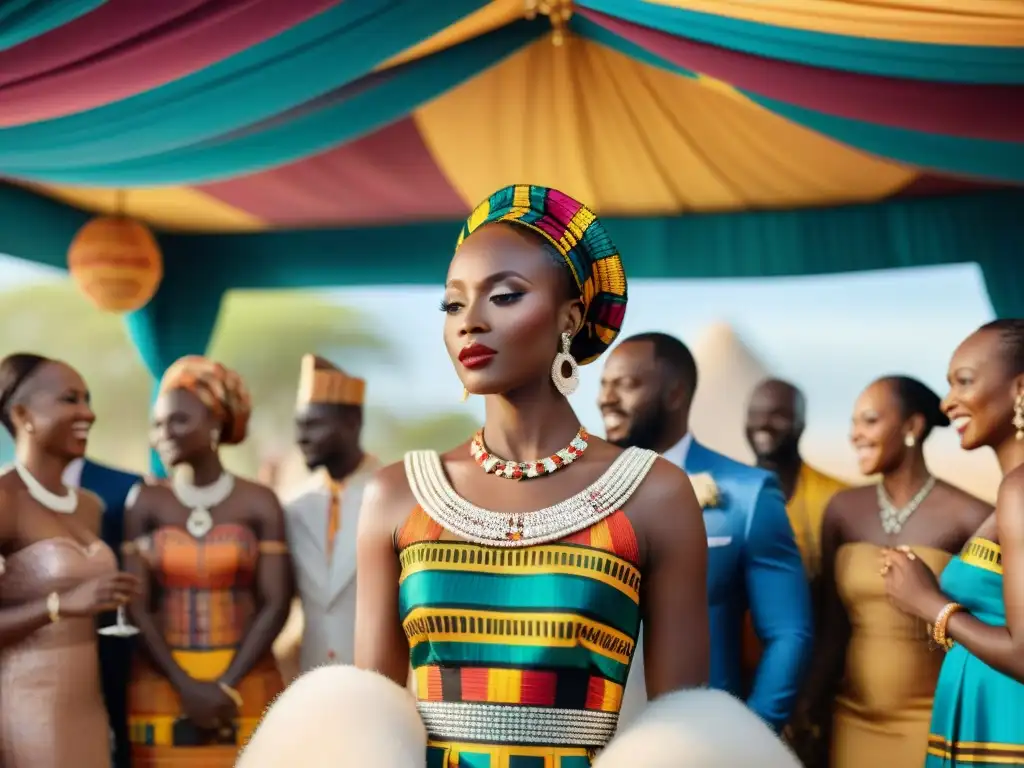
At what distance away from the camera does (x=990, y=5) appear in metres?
3.54

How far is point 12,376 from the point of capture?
12.9ft

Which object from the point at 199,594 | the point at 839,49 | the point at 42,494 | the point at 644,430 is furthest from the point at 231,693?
the point at 839,49

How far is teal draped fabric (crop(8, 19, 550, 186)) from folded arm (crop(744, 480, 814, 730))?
7.85 ft

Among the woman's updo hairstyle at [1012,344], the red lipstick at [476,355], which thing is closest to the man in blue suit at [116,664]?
the red lipstick at [476,355]

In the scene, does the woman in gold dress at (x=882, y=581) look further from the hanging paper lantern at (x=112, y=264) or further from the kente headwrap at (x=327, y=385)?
the hanging paper lantern at (x=112, y=264)

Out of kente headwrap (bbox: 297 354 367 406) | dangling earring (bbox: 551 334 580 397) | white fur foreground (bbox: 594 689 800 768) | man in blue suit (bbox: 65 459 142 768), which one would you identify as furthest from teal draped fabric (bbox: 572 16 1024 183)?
white fur foreground (bbox: 594 689 800 768)

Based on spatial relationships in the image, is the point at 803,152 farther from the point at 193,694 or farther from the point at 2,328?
the point at 2,328

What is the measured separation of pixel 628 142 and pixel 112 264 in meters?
2.65

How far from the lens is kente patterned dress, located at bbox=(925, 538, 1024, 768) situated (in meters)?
2.72

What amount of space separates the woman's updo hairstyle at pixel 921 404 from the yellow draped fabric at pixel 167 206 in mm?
4040

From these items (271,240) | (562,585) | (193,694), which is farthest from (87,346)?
(562,585)

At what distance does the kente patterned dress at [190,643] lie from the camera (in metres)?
4.24

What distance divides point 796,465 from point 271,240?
3.93 m

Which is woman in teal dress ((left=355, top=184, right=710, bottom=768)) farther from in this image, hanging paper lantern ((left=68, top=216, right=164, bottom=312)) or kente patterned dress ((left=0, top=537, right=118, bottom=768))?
hanging paper lantern ((left=68, top=216, right=164, bottom=312))
